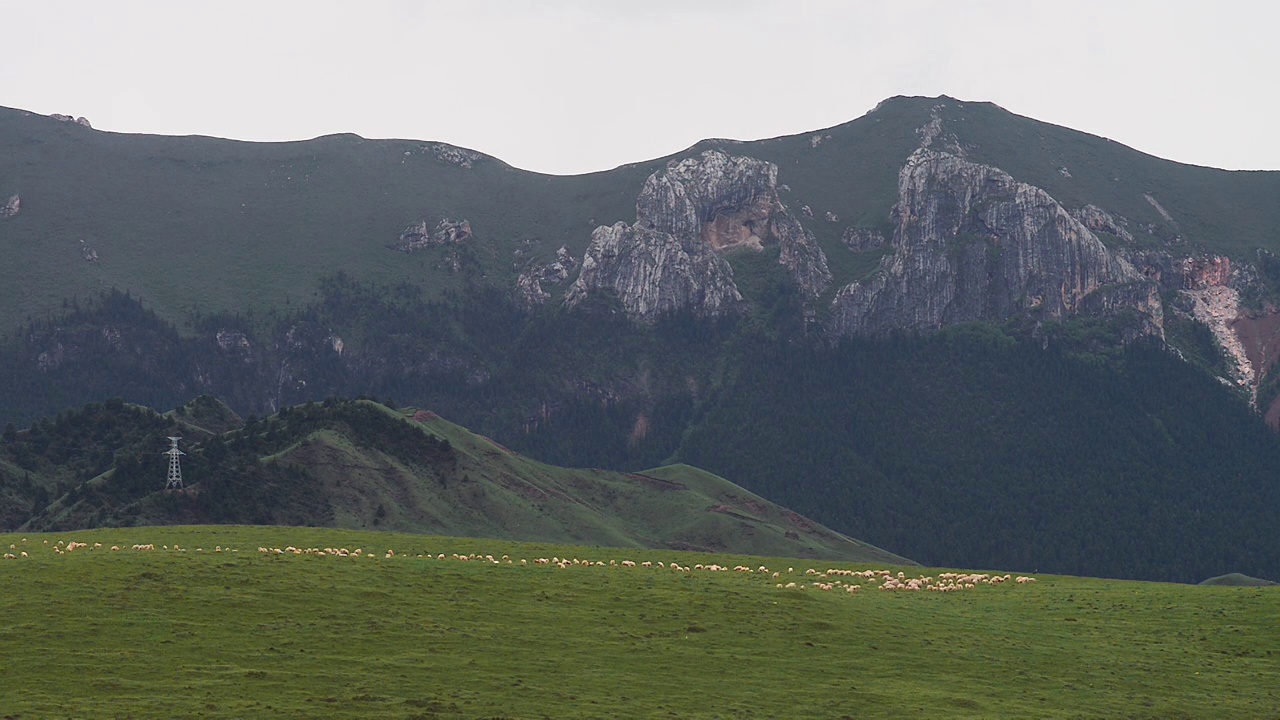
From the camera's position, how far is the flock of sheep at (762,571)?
92125 millimetres

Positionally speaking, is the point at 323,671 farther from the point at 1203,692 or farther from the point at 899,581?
the point at 899,581

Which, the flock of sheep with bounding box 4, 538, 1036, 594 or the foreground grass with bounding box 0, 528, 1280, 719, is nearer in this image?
the foreground grass with bounding box 0, 528, 1280, 719

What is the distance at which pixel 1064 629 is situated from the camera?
268 feet

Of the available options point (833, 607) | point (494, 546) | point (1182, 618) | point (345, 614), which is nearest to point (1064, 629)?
point (1182, 618)

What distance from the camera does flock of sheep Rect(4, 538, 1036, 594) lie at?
92.1 metres

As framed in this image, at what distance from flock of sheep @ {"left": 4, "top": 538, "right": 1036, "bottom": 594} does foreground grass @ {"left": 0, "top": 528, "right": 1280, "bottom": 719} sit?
10.6 feet

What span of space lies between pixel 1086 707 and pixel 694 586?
27.6 metres

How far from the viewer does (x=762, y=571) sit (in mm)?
108312

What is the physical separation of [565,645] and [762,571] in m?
40.5

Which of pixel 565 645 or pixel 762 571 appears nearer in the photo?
pixel 565 645

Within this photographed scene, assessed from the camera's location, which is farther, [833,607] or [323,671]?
[833,607]

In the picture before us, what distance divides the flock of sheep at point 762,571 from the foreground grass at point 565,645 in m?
3.24

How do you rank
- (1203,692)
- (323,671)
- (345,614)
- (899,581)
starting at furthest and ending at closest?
1. (899,581)
2. (345,614)
3. (1203,692)
4. (323,671)

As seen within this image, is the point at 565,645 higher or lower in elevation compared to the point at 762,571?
higher
